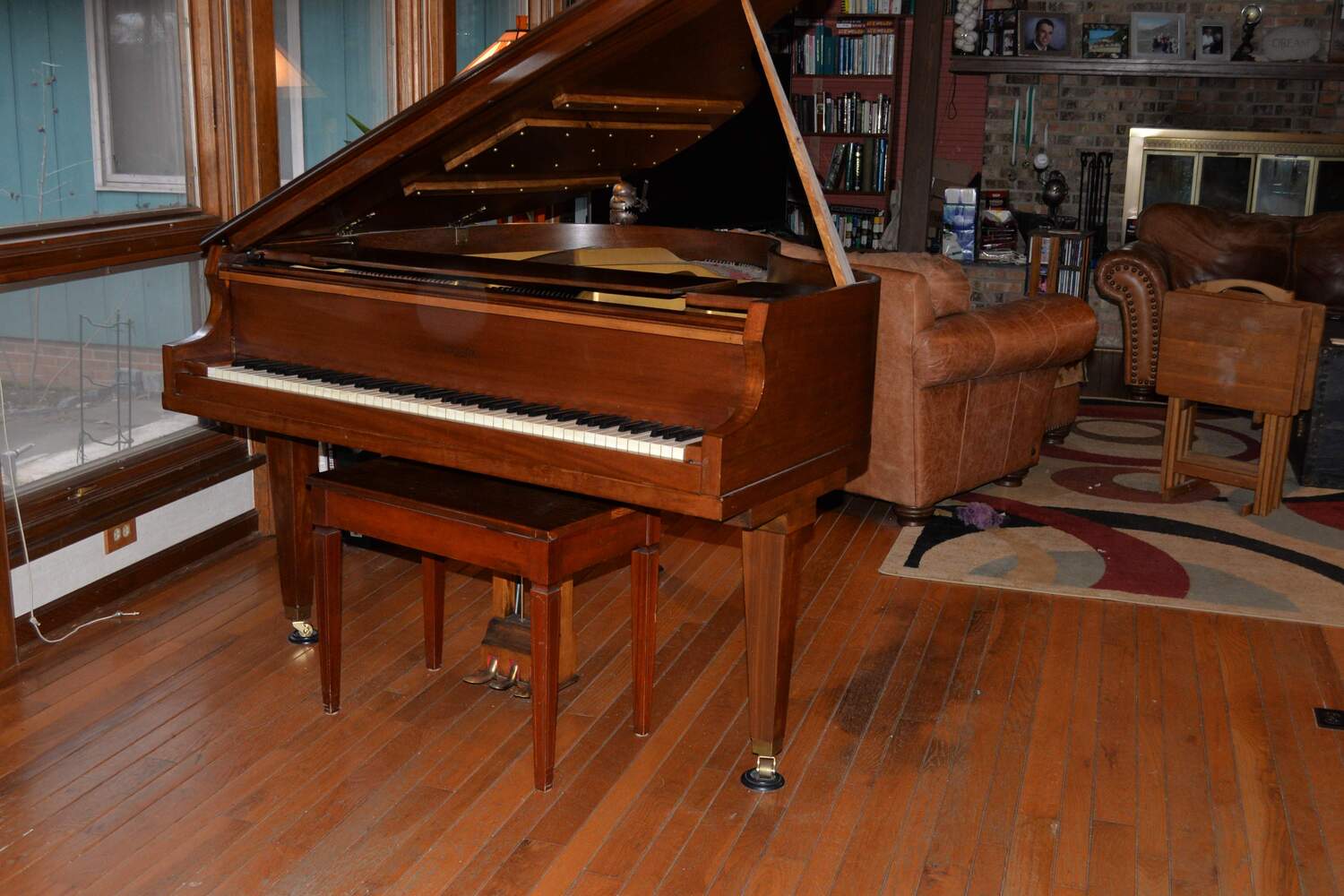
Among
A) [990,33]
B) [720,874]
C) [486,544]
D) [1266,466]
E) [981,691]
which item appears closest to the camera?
[720,874]

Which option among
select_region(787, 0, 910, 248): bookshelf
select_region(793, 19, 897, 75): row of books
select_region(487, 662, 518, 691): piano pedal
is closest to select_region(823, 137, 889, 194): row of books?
select_region(787, 0, 910, 248): bookshelf

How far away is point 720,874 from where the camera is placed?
247cm

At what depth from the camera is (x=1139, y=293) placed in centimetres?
632

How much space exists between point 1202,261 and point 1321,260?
1.84 ft

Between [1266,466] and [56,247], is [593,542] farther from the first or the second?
[1266,466]

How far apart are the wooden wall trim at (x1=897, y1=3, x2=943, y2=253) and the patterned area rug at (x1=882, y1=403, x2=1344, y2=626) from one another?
2924 mm

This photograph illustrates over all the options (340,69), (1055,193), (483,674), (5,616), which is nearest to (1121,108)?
(1055,193)

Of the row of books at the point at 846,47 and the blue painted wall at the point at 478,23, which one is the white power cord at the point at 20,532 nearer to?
the blue painted wall at the point at 478,23

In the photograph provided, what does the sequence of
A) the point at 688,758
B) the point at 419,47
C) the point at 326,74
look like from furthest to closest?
the point at 419,47, the point at 326,74, the point at 688,758

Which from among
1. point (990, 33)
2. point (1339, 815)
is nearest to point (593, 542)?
point (1339, 815)

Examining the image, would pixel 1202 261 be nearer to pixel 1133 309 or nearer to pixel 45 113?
pixel 1133 309

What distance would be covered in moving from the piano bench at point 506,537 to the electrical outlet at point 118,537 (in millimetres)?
1000

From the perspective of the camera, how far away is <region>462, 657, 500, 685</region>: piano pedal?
3.18m

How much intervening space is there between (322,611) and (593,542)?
27.2 inches
